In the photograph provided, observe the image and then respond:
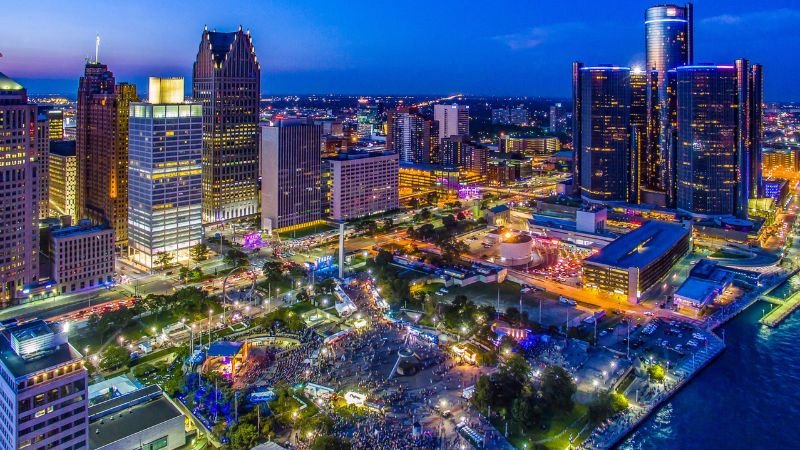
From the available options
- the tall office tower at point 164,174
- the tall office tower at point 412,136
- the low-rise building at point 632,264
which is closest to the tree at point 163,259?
the tall office tower at point 164,174

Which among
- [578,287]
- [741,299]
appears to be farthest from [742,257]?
[578,287]

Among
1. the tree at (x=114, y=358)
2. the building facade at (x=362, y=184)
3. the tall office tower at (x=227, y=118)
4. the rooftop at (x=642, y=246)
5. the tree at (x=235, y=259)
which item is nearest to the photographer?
the tree at (x=114, y=358)

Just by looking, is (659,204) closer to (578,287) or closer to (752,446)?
(578,287)

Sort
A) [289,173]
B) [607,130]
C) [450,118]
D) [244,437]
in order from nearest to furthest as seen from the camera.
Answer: [244,437] < [289,173] < [607,130] < [450,118]

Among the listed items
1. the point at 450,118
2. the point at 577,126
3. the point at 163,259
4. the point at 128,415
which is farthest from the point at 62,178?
the point at 450,118

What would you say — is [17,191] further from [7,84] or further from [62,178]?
[62,178]

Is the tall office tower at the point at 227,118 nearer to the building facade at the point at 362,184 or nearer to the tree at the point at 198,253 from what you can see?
the building facade at the point at 362,184
